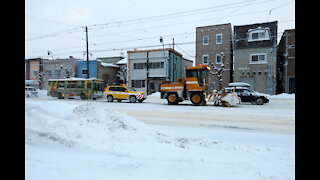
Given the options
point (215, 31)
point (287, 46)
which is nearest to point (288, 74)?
point (287, 46)

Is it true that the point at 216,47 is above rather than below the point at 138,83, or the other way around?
above

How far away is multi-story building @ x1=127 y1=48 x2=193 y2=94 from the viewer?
3563 centimetres

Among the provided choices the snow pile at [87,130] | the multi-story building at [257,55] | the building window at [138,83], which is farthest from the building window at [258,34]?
the snow pile at [87,130]

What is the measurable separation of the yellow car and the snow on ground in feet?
43.3

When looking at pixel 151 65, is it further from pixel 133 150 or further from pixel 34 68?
pixel 133 150

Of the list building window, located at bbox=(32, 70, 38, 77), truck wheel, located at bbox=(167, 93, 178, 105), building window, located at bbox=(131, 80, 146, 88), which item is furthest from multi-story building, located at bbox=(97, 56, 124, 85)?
truck wheel, located at bbox=(167, 93, 178, 105)

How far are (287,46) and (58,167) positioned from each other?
102 ft

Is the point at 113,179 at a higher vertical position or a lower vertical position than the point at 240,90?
lower

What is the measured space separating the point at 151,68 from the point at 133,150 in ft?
104

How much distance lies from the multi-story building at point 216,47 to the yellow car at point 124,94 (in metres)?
15.4

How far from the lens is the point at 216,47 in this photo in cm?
3291

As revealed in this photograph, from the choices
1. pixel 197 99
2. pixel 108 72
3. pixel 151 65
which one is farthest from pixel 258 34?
pixel 108 72

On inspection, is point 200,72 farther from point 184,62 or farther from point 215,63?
point 184,62
